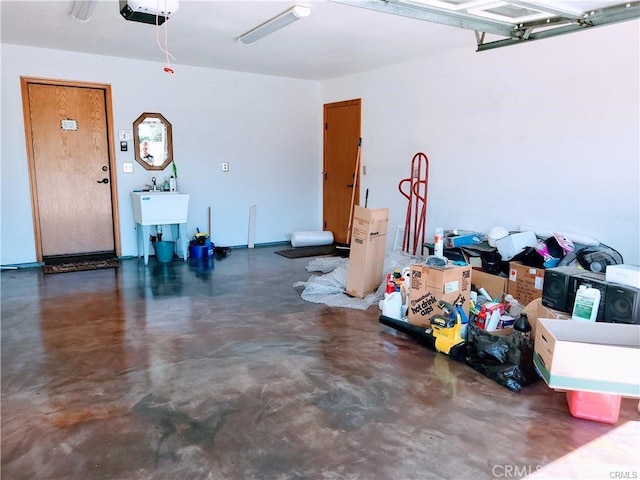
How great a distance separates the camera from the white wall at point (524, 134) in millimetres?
3756

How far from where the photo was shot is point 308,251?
6.80 m

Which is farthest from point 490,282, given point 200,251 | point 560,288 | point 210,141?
point 210,141

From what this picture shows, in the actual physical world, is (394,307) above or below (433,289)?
below

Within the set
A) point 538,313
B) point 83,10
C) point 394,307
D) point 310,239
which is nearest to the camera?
point 538,313

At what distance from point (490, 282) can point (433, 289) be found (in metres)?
A: 1.06

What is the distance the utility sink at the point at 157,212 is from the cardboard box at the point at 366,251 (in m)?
2.57

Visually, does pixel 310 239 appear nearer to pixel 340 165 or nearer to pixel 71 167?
pixel 340 165

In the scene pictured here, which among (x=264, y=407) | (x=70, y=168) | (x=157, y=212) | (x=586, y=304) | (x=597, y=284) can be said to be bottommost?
(x=264, y=407)

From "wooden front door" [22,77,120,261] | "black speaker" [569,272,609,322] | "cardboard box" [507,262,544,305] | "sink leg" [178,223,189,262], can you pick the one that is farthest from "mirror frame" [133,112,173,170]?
"black speaker" [569,272,609,322]

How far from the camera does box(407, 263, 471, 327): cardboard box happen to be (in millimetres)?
3434

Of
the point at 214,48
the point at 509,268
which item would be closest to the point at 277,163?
the point at 214,48

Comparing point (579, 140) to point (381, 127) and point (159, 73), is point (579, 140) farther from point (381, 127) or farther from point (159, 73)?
point (159, 73)

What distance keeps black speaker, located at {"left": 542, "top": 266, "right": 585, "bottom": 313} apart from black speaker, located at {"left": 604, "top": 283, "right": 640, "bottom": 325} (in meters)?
0.21

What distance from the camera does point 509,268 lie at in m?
4.11
